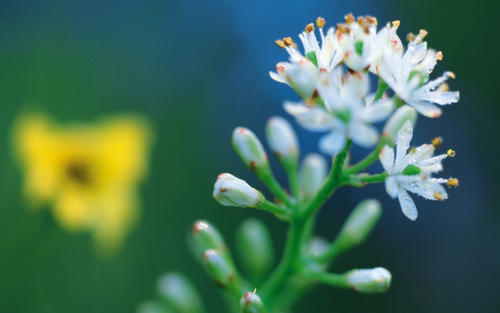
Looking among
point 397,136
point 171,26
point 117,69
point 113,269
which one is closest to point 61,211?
point 113,269

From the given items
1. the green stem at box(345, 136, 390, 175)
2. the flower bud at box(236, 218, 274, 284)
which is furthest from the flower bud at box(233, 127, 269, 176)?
the flower bud at box(236, 218, 274, 284)

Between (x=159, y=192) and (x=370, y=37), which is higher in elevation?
(x=159, y=192)

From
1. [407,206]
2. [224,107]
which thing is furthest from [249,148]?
[224,107]

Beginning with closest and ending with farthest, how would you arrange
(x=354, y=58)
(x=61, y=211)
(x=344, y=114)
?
1. (x=344, y=114)
2. (x=354, y=58)
3. (x=61, y=211)

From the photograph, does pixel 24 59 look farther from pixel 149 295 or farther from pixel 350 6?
pixel 350 6

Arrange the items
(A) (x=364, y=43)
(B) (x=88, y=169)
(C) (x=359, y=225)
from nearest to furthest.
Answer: (A) (x=364, y=43)
(C) (x=359, y=225)
(B) (x=88, y=169)

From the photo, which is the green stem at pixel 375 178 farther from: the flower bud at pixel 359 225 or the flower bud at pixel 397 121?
the flower bud at pixel 359 225

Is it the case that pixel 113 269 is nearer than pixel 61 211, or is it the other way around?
pixel 61 211

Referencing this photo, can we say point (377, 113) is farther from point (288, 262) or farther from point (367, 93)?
point (288, 262)
